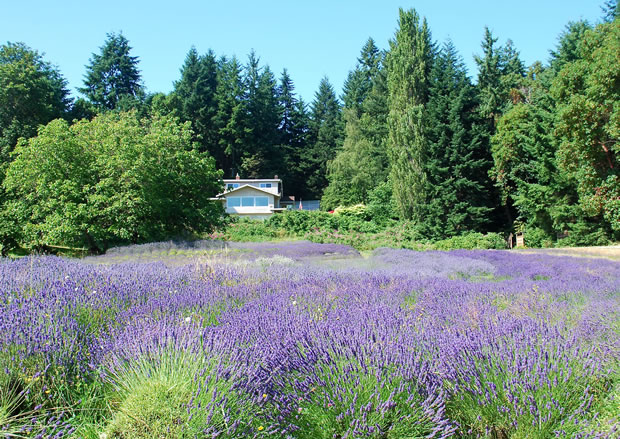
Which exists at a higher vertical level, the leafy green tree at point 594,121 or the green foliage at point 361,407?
the leafy green tree at point 594,121

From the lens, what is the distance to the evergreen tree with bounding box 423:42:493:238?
26.0m

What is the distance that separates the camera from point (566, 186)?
76.0ft

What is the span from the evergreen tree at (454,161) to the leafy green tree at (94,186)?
14.9 metres

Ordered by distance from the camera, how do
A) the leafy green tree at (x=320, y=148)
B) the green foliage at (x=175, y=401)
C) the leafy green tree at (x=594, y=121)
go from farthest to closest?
1. the leafy green tree at (x=320, y=148)
2. the leafy green tree at (x=594, y=121)
3. the green foliage at (x=175, y=401)

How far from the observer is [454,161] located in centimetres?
2672

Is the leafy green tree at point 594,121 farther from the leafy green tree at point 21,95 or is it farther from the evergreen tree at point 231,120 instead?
the evergreen tree at point 231,120

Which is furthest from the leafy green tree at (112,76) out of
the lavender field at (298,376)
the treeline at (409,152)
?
the lavender field at (298,376)

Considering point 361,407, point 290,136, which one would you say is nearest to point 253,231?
point 361,407

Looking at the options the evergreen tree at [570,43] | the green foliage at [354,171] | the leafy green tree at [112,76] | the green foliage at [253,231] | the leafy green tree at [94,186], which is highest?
the leafy green tree at [112,76]

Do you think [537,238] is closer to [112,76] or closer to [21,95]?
[21,95]

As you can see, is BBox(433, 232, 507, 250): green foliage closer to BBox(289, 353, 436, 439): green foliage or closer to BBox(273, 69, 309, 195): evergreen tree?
BBox(289, 353, 436, 439): green foliage

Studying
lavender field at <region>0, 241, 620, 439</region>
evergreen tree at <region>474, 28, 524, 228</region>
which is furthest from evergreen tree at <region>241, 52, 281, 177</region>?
lavender field at <region>0, 241, 620, 439</region>

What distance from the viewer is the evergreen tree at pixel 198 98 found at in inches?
1993

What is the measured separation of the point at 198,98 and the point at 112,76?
11128mm
